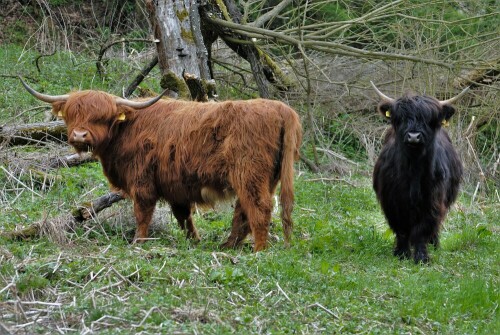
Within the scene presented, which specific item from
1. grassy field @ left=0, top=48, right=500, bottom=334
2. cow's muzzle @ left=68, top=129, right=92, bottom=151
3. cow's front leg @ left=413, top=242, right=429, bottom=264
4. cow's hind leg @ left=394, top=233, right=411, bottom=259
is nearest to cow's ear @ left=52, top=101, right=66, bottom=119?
cow's muzzle @ left=68, top=129, right=92, bottom=151

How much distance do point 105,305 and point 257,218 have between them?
2.59m

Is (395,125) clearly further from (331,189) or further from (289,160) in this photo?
(331,189)

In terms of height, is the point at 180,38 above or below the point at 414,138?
above

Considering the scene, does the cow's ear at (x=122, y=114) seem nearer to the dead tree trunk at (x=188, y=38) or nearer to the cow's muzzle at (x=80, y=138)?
the cow's muzzle at (x=80, y=138)

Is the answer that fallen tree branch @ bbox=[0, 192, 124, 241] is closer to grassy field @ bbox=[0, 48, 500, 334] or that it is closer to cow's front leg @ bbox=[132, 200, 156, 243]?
grassy field @ bbox=[0, 48, 500, 334]

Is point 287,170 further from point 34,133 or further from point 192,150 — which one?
point 34,133

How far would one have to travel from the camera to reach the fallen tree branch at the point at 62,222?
25.3ft

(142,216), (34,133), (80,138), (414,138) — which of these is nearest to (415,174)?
(414,138)

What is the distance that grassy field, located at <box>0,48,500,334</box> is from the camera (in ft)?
17.9

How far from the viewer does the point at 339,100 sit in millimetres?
13414

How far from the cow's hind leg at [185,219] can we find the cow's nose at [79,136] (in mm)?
1088

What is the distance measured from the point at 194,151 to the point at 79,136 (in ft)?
3.53

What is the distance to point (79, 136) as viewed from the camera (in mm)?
8266

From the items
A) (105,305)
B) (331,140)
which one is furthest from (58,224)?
(331,140)
